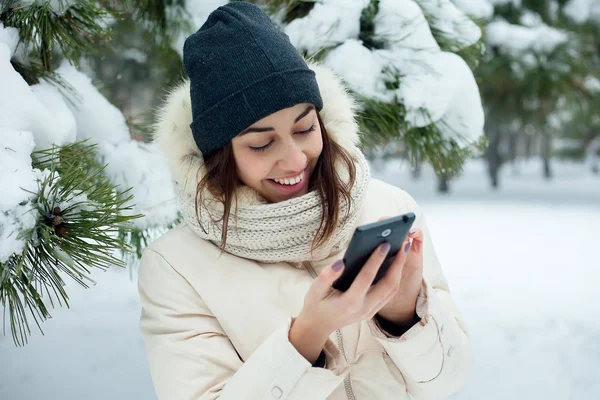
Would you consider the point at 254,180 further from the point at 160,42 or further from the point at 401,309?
the point at 160,42

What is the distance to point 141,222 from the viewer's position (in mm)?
→ 1417

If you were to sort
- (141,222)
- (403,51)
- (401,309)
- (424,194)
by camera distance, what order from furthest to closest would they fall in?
(424,194) < (403,51) < (141,222) < (401,309)

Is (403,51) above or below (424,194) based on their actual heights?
above

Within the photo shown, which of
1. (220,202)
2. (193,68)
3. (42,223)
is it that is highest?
(193,68)

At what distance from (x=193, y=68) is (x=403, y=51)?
0.79 metres

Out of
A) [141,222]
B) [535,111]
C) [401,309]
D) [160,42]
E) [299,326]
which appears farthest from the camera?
[535,111]

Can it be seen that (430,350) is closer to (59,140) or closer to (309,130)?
(309,130)

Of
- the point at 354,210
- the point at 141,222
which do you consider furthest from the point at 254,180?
the point at 141,222

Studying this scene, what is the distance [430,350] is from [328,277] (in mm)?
312

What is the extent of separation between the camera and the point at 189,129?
1051mm

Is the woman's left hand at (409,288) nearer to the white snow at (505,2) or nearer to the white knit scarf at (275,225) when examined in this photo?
the white knit scarf at (275,225)

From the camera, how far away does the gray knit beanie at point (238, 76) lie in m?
0.93

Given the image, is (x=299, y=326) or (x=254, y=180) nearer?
(x=299, y=326)

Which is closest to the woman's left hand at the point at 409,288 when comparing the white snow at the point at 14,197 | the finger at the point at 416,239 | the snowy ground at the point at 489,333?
the finger at the point at 416,239
